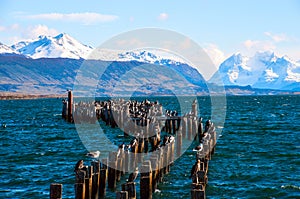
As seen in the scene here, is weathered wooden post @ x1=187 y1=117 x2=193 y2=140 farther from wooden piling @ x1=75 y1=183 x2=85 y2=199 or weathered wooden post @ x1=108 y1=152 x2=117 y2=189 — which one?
wooden piling @ x1=75 y1=183 x2=85 y2=199

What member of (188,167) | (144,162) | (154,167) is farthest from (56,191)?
(188,167)

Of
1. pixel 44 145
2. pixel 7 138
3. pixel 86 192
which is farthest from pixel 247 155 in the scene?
pixel 7 138

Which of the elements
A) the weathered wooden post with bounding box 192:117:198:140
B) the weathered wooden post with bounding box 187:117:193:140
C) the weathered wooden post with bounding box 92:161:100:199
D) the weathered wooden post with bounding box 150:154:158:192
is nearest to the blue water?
the weathered wooden post with bounding box 150:154:158:192

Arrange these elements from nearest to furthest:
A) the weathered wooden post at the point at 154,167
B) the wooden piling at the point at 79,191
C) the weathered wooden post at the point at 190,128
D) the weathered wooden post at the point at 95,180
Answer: the wooden piling at the point at 79,191, the weathered wooden post at the point at 95,180, the weathered wooden post at the point at 154,167, the weathered wooden post at the point at 190,128

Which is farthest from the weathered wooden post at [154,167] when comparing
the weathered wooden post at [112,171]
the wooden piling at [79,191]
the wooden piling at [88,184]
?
the wooden piling at [79,191]

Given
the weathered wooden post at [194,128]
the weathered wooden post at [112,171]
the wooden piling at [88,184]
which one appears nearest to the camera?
the wooden piling at [88,184]

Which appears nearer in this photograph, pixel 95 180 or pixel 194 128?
pixel 95 180

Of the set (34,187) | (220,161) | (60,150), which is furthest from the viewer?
(60,150)

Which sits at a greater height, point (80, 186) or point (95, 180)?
point (80, 186)

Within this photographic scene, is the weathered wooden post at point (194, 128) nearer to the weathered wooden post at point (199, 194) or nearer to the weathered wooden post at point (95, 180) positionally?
the weathered wooden post at point (95, 180)

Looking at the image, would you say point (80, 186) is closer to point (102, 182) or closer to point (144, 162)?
point (144, 162)

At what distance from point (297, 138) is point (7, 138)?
76.5 feet

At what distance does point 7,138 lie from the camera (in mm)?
44375

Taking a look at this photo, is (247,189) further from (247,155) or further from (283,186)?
(247,155)
